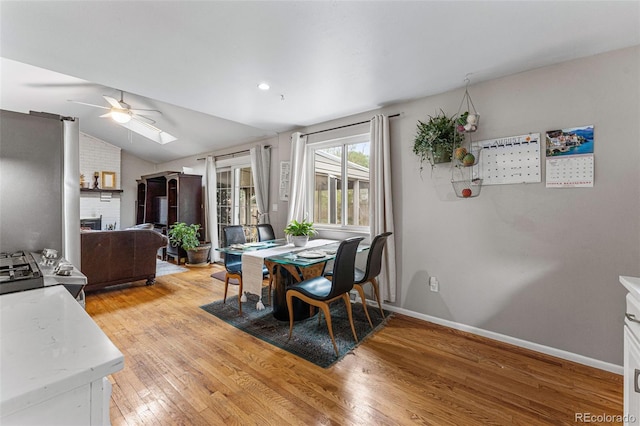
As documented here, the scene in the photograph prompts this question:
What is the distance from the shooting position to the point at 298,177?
13.0 feet

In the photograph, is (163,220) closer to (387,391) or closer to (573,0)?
(387,391)

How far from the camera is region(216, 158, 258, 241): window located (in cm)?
536

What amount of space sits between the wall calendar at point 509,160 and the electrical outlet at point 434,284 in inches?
42.2

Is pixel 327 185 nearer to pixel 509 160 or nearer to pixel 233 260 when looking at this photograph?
pixel 233 260

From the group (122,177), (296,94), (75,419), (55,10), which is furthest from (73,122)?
(122,177)

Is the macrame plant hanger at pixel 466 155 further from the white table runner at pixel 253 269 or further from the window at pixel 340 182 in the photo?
the white table runner at pixel 253 269

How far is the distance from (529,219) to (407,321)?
1.50 metres

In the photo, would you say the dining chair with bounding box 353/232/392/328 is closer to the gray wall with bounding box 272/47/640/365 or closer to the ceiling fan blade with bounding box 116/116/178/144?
the gray wall with bounding box 272/47/640/365

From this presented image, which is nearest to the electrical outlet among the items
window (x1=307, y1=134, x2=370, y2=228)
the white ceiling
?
window (x1=307, y1=134, x2=370, y2=228)

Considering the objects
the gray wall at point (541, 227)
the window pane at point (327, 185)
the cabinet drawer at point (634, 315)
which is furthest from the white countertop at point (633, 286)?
the window pane at point (327, 185)

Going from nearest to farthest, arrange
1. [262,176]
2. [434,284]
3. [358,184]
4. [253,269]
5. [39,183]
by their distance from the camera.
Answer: [39,183]
[253,269]
[434,284]
[358,184]
[262,176]

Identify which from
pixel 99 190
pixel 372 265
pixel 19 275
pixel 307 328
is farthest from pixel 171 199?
pixel 19 275

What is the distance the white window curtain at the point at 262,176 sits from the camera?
456 cm

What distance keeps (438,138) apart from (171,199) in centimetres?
546
